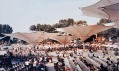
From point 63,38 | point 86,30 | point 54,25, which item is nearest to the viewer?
point 86,30

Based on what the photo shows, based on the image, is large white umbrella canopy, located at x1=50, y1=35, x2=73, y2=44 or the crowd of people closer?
the crowd of people

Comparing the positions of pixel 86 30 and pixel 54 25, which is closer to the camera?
pixel 86 30

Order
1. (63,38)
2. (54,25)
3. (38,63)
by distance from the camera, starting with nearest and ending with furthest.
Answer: (38,63), (63,38), (54,25)

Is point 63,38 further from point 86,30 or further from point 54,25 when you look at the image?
point 54,25

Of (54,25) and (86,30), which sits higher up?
(86,30)

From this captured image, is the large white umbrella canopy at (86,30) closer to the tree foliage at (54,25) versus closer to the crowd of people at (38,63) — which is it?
the crowd of people at (38,63)

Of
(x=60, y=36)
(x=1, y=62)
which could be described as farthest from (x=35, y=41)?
(x=1, y=62)

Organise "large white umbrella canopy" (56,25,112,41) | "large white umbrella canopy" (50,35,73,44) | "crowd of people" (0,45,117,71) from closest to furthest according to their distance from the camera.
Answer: "crowd of people" (0,45,117,71) < "large white umbrella canopy" (56,25,112,41) < "large white umbrella canopy" (50,35,73,44)

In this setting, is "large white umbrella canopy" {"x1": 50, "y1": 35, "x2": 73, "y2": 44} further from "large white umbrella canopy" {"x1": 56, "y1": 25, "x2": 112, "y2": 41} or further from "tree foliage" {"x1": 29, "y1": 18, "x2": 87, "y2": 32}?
"tree foliage" {"x1": 29, "y1": 18, "x2": 87, "y2": 32}

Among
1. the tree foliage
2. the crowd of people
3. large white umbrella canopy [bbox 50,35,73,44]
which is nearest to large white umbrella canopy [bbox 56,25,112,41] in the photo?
large white umbrella canopy [bbox 50,35,73,44]

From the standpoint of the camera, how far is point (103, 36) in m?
55.8

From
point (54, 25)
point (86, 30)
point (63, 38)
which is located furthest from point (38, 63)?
point (54, 25)

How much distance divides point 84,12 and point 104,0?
469cm

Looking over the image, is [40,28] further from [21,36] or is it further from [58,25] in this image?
[21,36]
